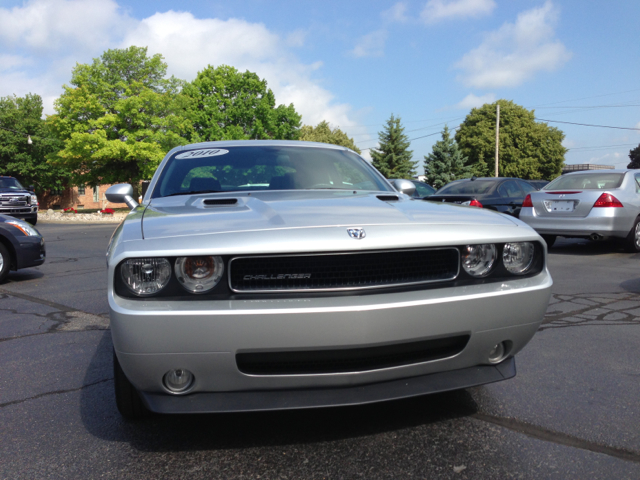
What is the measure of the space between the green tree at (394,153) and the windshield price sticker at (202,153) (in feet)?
162

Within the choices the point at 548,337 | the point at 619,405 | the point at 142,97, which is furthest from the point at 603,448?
the point at 142,97

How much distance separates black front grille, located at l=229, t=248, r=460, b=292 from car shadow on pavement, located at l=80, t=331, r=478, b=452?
0.77m

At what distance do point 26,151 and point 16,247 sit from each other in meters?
50.4

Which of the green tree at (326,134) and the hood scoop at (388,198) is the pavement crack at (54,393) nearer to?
the hood scoop at (388,198)

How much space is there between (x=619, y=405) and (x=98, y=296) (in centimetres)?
535

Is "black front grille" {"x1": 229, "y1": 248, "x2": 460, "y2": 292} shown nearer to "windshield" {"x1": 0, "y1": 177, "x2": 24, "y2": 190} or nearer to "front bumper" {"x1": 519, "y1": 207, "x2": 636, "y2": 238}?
"front bumper" {"x1": 519, "y1": 207, "x2": 636, "y2": 238}

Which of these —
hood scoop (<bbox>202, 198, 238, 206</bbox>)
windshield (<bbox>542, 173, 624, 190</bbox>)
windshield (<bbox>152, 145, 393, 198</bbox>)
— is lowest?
windshield (<bbox>542, 173, 624, 190</bbox>)

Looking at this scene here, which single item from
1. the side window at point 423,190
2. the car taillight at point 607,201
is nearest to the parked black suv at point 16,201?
the side window at point 423,190

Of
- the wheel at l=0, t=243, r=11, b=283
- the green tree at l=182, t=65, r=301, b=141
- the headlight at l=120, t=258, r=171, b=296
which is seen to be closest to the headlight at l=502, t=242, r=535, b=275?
the headlight at l=120, t=258, r=171, b=296

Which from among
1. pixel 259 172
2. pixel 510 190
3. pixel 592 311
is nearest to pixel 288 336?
pixel 259 172

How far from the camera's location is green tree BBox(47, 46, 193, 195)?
118 feet

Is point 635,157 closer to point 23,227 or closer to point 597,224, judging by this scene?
point 597,224

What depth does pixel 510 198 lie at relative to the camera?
39.5 ft

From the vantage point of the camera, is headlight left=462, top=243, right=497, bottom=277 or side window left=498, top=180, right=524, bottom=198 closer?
headlight left=462, top=243, right=497, bottom=277
